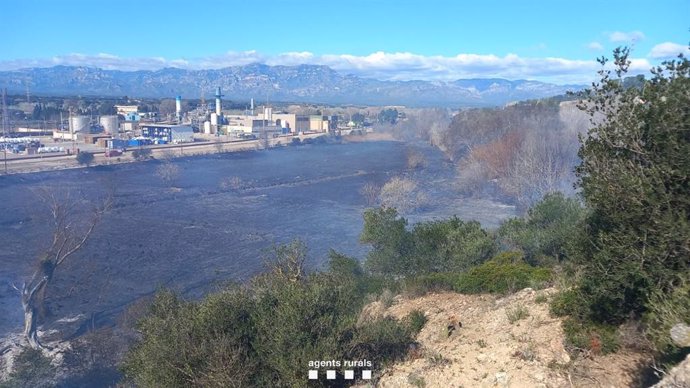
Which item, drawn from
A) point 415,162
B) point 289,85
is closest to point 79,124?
point 415,162

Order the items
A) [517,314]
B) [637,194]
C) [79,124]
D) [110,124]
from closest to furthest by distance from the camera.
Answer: [637,194], [517,314], [79,124], [110,124]

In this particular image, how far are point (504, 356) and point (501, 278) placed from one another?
1977 mm

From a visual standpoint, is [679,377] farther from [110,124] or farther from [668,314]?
A: [110,124]

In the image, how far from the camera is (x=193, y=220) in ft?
51.3

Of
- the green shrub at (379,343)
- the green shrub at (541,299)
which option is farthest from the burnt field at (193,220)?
the green shrub at (541,299)

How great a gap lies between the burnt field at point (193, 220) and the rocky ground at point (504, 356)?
9.85ft

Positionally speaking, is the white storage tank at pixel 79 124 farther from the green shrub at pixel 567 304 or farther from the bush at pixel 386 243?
the green shrub at pixel 567 304

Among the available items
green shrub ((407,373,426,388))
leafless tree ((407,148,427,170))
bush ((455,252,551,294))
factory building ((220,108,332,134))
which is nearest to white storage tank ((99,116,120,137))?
factory building ((220,108,332,134))

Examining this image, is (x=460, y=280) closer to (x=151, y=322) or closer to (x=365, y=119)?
(x=151, y=322)

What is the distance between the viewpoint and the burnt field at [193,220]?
10219 mm

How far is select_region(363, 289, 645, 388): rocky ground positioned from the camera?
310cm

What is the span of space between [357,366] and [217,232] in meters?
11.2

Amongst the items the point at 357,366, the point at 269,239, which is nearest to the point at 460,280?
the point at 357,366

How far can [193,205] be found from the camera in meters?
17.8
